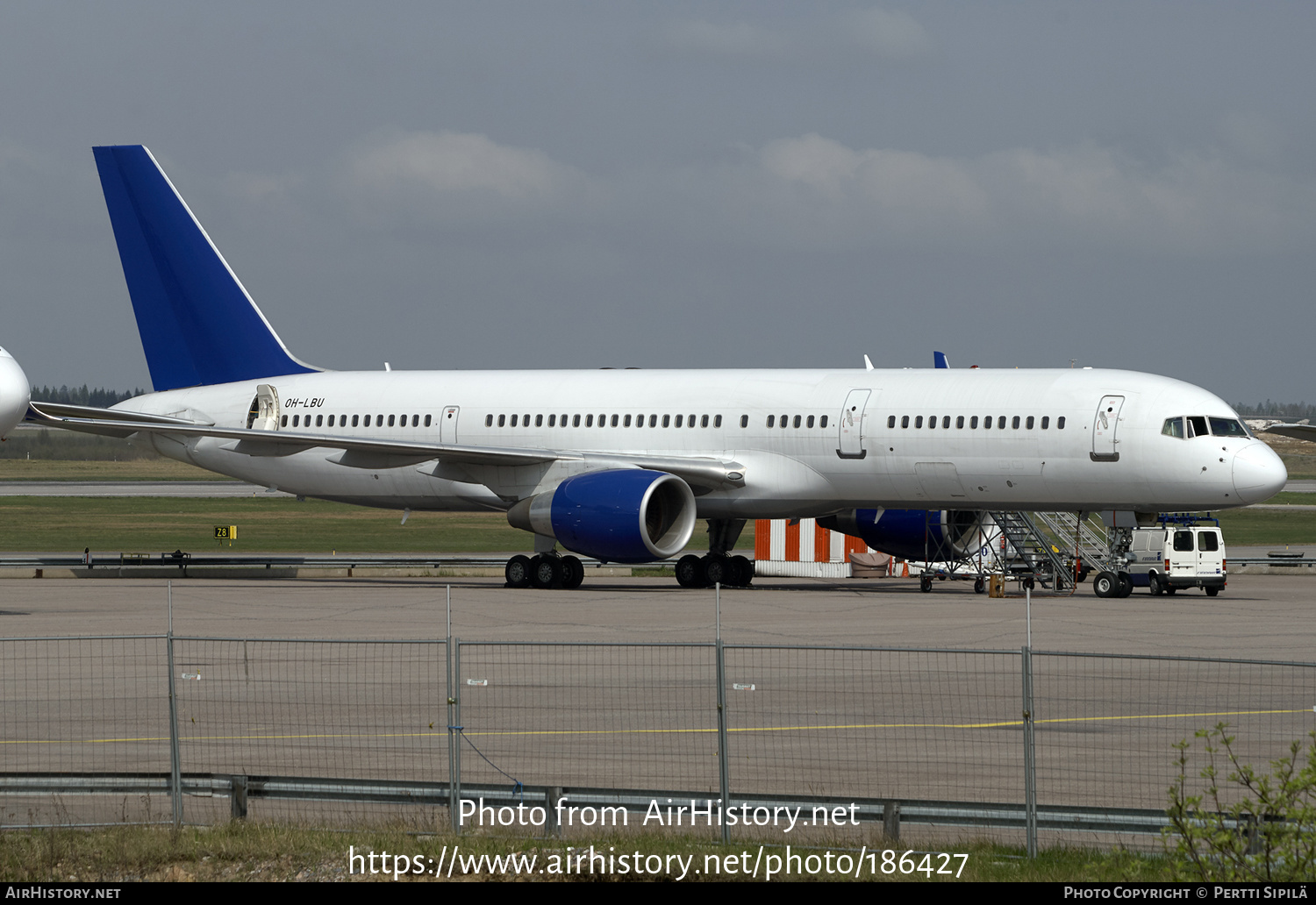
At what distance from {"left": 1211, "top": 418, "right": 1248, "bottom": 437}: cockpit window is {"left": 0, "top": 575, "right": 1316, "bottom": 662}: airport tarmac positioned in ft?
10.2

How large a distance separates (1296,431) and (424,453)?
80.7 ft

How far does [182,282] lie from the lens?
43.2 metres

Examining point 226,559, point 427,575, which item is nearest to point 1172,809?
point 427,575

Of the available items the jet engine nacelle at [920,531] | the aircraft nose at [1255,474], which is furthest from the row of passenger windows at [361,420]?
the aircraft nose at [1255,474]

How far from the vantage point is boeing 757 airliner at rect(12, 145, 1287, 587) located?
32719mm

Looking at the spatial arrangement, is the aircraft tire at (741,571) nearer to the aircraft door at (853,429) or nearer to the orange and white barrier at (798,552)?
the aircraft door at (853,429)

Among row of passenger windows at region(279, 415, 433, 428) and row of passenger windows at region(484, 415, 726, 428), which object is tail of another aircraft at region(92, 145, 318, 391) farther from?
row of passenger windows at region(484, 415, 726, 428)

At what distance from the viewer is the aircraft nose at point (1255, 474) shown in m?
31.9

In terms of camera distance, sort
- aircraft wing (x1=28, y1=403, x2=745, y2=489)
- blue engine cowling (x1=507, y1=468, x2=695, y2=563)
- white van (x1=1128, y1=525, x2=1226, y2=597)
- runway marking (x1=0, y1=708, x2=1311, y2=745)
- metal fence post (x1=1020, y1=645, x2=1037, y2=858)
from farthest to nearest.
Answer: aircraft wing (x1=28, y1=403, x2=745, y2=489), white van (x1=1128, y1=525, x2=1226, y2=597), blue engine cowling (x1=507, y1=468, x2=695, y2=563), runway marking (x1=0, y1=708, x2=1311, y2=745), metal fence post (x1=1020, y1=645, x2=1037, y2=858)

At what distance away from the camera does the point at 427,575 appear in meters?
41.3

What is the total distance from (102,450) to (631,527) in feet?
265

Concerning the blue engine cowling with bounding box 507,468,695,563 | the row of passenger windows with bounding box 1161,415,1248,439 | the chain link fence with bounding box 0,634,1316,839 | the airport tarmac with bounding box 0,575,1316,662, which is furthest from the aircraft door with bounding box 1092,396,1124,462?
the chain link fence with bounding box 0,634,1316,839

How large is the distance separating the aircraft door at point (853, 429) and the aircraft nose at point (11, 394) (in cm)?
1564

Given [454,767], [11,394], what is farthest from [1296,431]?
[454,767]
